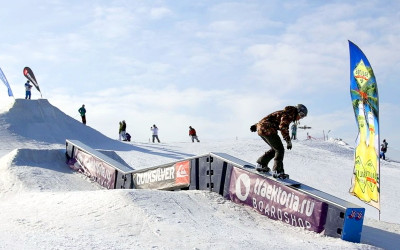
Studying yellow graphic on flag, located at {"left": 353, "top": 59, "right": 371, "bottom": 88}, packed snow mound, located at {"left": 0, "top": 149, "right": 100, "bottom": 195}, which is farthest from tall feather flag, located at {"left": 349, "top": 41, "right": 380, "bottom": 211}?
packed snow mound, located at {"left": 0, "top": 149, "right": 100, "bottom": 195}

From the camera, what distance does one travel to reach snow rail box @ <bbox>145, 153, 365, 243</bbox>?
6.65 meters

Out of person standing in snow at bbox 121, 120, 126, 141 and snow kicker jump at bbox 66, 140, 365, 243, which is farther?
person standing in snow at bbox 121, 120, 126, 141

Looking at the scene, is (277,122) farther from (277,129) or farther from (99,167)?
(99,167)

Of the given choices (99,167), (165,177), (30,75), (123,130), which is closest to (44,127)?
(30,75)

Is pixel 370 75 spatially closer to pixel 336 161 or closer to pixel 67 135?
pixel 336 161

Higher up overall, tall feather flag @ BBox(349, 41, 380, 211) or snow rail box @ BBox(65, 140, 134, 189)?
tall feather flag @ BBox(349, 41, 380, 211)

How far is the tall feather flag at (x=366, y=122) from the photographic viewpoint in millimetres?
8953

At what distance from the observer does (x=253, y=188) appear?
26.3ft

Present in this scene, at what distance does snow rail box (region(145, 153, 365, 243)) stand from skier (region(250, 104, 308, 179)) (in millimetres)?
227

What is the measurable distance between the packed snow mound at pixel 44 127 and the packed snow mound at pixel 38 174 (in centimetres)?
776

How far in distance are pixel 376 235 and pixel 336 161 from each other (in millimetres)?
14039

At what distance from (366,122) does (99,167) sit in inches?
248

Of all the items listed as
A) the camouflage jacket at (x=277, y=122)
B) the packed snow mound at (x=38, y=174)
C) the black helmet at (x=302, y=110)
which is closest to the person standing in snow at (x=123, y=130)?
the packed snow mound at (x=38, y=174)

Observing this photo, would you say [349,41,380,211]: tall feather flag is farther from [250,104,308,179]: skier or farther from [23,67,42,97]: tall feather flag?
[23,67,42,97]: tall feather flag
